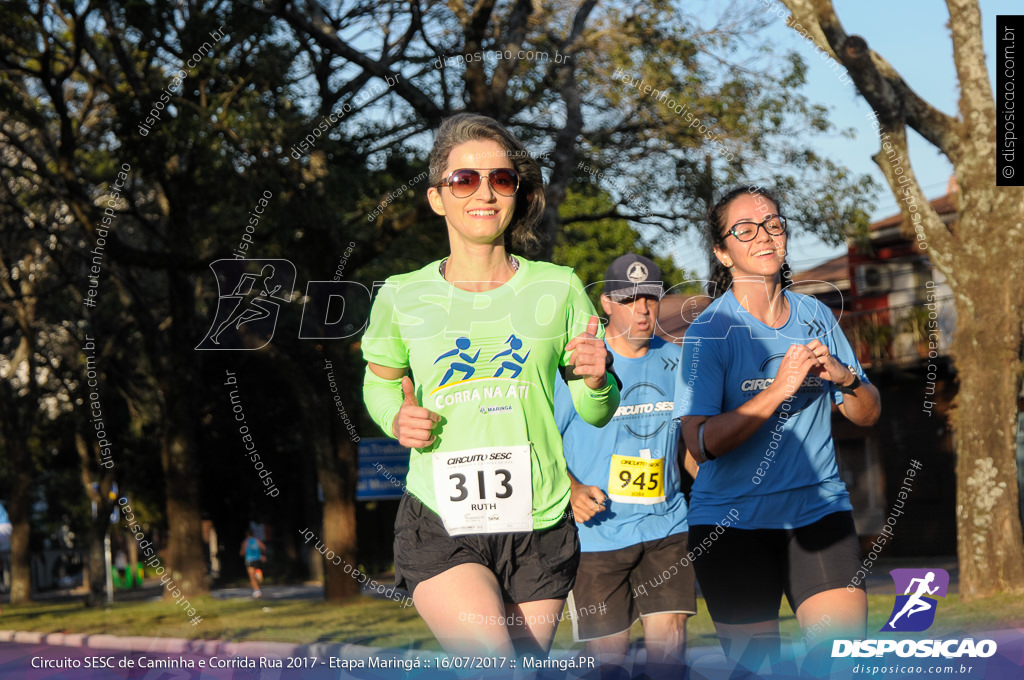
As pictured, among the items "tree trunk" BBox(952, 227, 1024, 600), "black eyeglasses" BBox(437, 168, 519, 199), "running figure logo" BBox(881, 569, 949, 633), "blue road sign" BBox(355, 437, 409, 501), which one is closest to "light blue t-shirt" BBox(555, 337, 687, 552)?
"running figure logo" BBox(881, 569, 949, 633)

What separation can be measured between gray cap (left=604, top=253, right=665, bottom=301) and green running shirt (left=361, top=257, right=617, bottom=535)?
7.11 feet

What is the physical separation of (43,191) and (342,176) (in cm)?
596

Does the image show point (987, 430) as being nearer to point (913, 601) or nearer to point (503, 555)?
point (913, 601)

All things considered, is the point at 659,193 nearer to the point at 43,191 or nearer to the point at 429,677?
the point at 429,677

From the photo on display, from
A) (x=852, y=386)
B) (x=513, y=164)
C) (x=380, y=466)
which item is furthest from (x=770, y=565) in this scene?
(x=380, y=466)

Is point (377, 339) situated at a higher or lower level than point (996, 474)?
higher

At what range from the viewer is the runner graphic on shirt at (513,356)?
3.27 metres

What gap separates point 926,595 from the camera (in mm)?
4809

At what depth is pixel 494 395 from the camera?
3270mm

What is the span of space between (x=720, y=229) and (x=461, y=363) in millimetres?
1436

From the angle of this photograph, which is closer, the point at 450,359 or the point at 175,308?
the point at 450,359

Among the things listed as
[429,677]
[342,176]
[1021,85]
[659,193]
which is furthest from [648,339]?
[342,176]

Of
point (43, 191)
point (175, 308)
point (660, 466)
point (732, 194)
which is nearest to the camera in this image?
point (732, 194)

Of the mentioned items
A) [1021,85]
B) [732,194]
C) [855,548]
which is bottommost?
[855,548]
